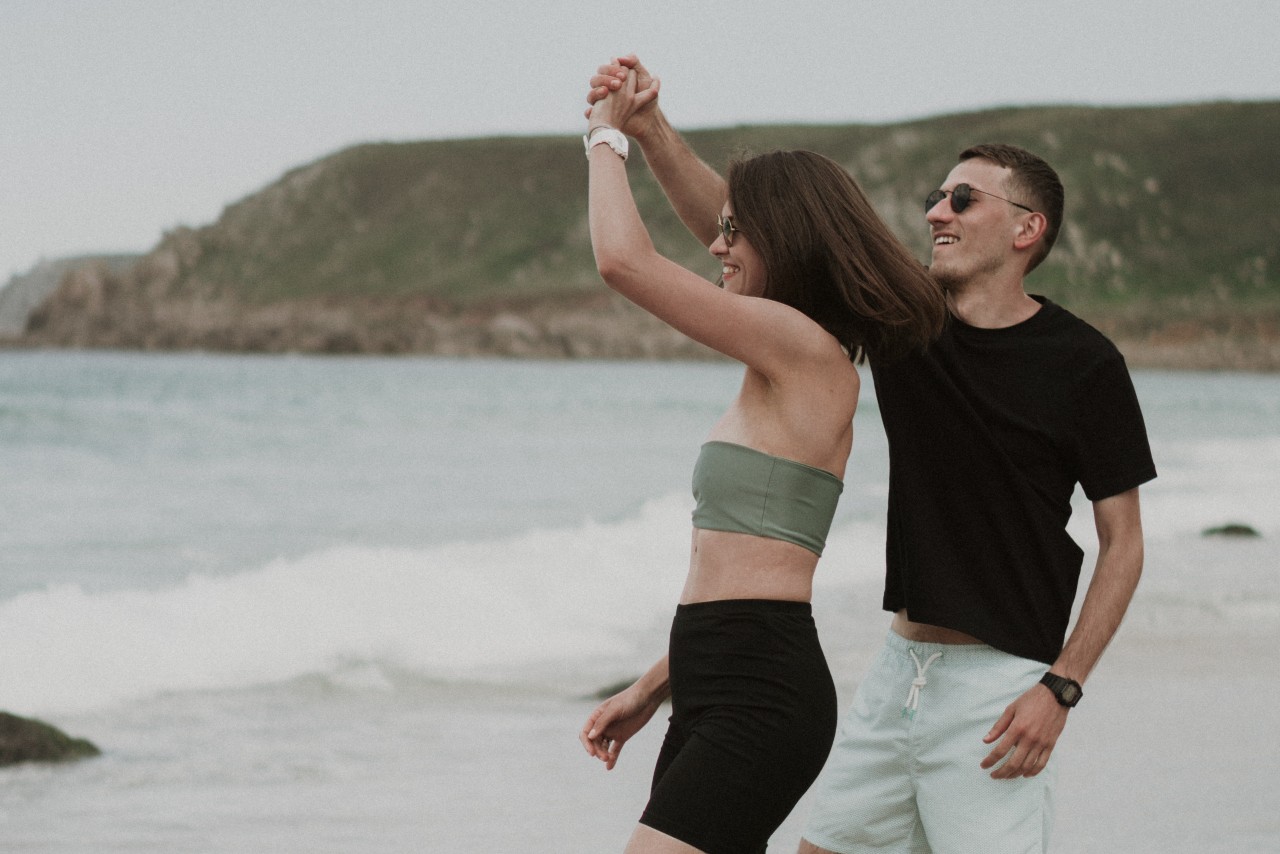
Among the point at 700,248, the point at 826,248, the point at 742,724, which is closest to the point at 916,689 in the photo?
the point at 742,724

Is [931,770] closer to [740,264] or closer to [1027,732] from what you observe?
[1027,732]

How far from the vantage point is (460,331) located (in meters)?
138

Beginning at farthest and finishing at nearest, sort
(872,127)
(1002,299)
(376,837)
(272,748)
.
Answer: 1. (872,127)
2. (272,748)
3. (376,837)
4. (1002,299)

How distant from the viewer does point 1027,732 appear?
303cm

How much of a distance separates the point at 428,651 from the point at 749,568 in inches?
349

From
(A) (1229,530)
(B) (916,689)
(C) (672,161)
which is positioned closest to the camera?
(B) (916,689)

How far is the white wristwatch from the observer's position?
9.75 feet

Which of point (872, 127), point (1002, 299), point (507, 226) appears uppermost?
point (872, 127)

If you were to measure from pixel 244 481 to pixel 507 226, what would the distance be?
131 metres

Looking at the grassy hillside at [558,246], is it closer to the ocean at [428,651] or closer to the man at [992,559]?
the ocean at [428,651]

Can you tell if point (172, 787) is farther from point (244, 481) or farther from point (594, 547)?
point (244, 481)

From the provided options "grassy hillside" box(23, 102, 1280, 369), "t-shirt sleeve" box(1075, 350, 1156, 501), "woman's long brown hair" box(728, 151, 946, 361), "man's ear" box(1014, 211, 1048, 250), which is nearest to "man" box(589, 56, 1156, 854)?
"t-shirt sleeve" box(1075, 350, 1156, 501)

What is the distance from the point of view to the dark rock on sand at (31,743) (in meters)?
7.24

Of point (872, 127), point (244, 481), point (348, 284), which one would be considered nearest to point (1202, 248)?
point (872, 127)
